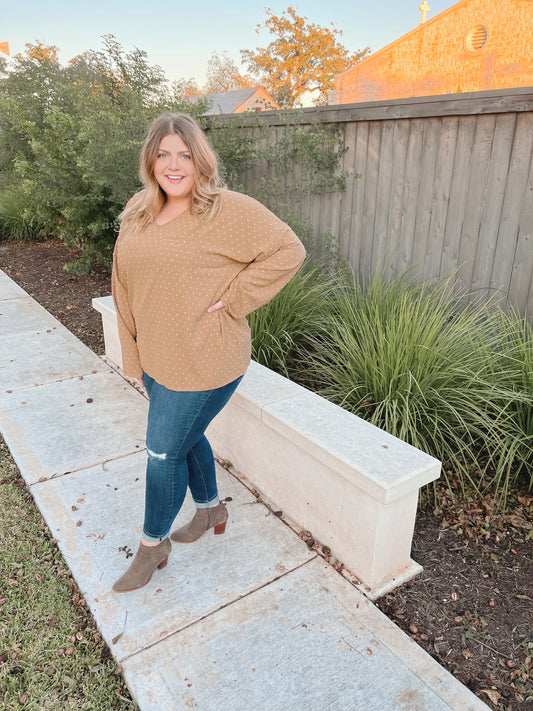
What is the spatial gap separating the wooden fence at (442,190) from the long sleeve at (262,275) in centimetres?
228

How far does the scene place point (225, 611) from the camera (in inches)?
82.4

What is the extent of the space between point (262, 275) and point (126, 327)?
2.05 ft

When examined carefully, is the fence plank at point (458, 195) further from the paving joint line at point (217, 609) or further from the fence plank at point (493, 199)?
the paving joint line at point (217, 609)

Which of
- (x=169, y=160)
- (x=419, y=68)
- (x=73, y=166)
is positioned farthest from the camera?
(x=419, y=68)

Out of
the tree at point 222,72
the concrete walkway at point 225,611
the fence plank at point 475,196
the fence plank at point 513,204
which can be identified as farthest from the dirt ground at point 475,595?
the tree at point 222,72

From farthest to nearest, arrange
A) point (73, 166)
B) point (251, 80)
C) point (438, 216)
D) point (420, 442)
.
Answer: point (251, 80), point (73, 166), point (438, 216), point (420, 442)

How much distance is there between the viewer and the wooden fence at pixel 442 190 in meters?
3.52

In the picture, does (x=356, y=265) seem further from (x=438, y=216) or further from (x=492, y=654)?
(x=492, y=654)

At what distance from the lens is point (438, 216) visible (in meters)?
4.04

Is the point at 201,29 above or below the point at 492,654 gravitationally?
above

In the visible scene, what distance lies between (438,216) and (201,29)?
6803 centimetres

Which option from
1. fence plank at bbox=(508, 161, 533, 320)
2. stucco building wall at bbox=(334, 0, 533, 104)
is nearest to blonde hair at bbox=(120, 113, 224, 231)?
fence plank at bbox=(508, 161, 533, 320)

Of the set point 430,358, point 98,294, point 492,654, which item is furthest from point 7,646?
point 98,294

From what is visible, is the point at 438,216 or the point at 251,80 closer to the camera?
the point at 438,216
